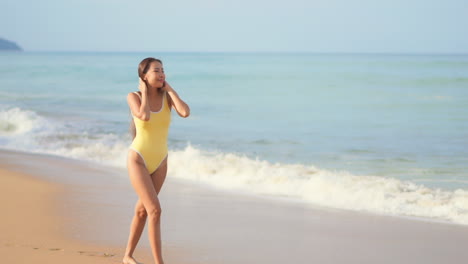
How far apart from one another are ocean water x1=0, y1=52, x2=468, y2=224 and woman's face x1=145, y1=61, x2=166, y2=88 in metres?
4.35

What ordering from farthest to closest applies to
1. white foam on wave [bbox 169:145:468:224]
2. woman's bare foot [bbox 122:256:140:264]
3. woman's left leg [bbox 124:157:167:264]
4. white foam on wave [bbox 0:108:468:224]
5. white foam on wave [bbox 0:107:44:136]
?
1. white foam on wave [bbox 0:107:44:136]
2. white foam on wave [bbox 0:108:468:224]
3. white foam on wave [bbox 169:145:468:224]
4. woman's bare foot [bbox 122:256:140:264]
5. woman's left leg [bbox 124:157:167:264]

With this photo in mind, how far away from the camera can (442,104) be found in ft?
84.7

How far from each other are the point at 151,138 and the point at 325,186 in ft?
17.6

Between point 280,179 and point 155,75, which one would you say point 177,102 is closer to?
point 155,75

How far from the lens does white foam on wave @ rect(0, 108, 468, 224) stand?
8.57 metres

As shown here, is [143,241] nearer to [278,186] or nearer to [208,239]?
[208,239]

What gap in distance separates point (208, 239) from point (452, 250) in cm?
247

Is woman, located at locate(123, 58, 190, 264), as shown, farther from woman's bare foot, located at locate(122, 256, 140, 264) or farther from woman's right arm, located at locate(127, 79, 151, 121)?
woman's bare foot, located at locate(122, 256, 140, 264)

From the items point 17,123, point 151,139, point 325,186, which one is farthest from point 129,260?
point 17,123

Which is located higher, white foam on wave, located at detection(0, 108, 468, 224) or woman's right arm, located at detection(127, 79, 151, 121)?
woman's right arm, located at detection(127, 79, 151, 121)

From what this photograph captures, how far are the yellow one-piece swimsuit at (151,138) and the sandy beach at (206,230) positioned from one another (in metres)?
1.08

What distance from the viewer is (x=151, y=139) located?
15.4 feet

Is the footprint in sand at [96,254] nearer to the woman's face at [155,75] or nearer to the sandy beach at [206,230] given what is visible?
the sandy beach at [206,230]

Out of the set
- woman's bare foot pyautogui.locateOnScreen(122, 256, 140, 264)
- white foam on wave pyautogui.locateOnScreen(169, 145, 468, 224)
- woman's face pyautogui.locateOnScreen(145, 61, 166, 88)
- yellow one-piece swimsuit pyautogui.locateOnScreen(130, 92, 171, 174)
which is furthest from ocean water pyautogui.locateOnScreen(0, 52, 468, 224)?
woman's face pyautogui.locateOnScreen(145, 61, 166, 88)
